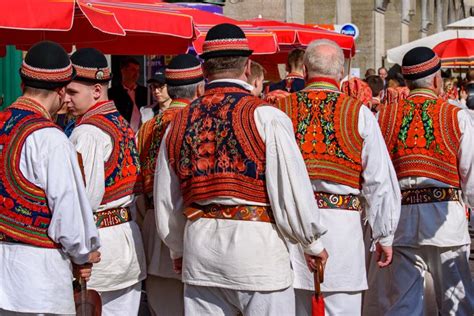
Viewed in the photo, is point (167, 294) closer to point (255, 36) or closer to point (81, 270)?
point (81, 270)

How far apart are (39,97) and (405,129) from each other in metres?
2.94

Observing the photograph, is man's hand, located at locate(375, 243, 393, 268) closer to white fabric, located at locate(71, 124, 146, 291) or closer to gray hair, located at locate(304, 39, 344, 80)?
gray hair, located at locate(304, 39, 344, 80)

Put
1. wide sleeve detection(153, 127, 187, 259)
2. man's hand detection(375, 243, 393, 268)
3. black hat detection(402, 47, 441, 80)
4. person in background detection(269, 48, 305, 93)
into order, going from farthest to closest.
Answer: person in background detection(269, 48, 305, 93) < black hat detection(402, 47, 441, 80) < man's hand detection(375, 243, 393, 268) < wide sleeve detection(153, 127, 187, 259)

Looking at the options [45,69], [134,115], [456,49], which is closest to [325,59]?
[45,69]

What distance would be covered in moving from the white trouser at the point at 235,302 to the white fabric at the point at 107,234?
0.84 meters

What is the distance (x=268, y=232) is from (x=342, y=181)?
1.23 metres

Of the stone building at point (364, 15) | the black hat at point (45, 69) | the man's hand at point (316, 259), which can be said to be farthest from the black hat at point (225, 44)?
the stone building at point (364, 15)

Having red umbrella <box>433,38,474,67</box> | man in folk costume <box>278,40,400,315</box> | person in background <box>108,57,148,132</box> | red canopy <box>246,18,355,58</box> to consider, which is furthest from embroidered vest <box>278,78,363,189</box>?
red umbrella <box>433,38,474,67</box>

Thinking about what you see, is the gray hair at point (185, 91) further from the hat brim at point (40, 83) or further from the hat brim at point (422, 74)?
the hat brim at point (40, 83)

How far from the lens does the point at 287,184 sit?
5.21 m

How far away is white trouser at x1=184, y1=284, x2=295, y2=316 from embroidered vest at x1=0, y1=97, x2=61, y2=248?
742 mm

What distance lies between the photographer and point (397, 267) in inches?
299

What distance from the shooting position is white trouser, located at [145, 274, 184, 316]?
275 inches

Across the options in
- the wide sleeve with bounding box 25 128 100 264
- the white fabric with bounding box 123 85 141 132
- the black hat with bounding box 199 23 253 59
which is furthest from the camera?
the white fabric with bounding box 123 85 141 132
